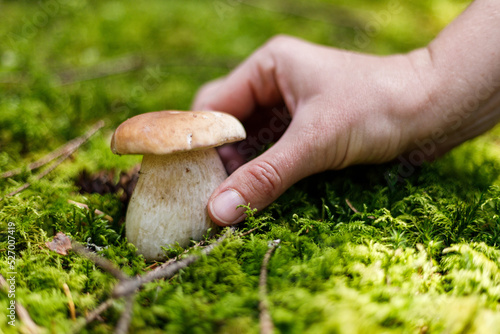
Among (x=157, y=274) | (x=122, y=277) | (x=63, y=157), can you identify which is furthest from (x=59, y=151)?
(x=122, y=277)

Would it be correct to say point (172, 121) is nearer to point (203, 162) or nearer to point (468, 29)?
point (203, 162)

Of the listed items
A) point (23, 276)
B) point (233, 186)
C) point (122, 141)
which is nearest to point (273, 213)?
point (233, 186)

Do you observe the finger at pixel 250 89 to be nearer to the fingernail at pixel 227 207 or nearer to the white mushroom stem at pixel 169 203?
the white mushroom stem at pixel 169 203

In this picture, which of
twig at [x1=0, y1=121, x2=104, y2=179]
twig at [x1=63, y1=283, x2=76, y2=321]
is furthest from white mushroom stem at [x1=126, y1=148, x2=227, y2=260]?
twig at [x1=0, y1=121, x2=104, y2=179]

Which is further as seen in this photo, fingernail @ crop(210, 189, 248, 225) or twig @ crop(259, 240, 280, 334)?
fingernail @ crop(210, 189, 248, 225)

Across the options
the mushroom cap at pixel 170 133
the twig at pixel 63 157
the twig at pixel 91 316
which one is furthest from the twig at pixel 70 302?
the twig at pixel 63 157

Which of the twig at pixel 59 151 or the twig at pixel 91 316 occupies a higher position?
the twig at pixel 59 151

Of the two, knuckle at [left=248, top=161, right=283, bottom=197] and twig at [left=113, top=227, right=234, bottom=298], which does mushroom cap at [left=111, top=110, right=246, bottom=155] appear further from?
twig at [left=113, top=227, right=234, bottom=298]
